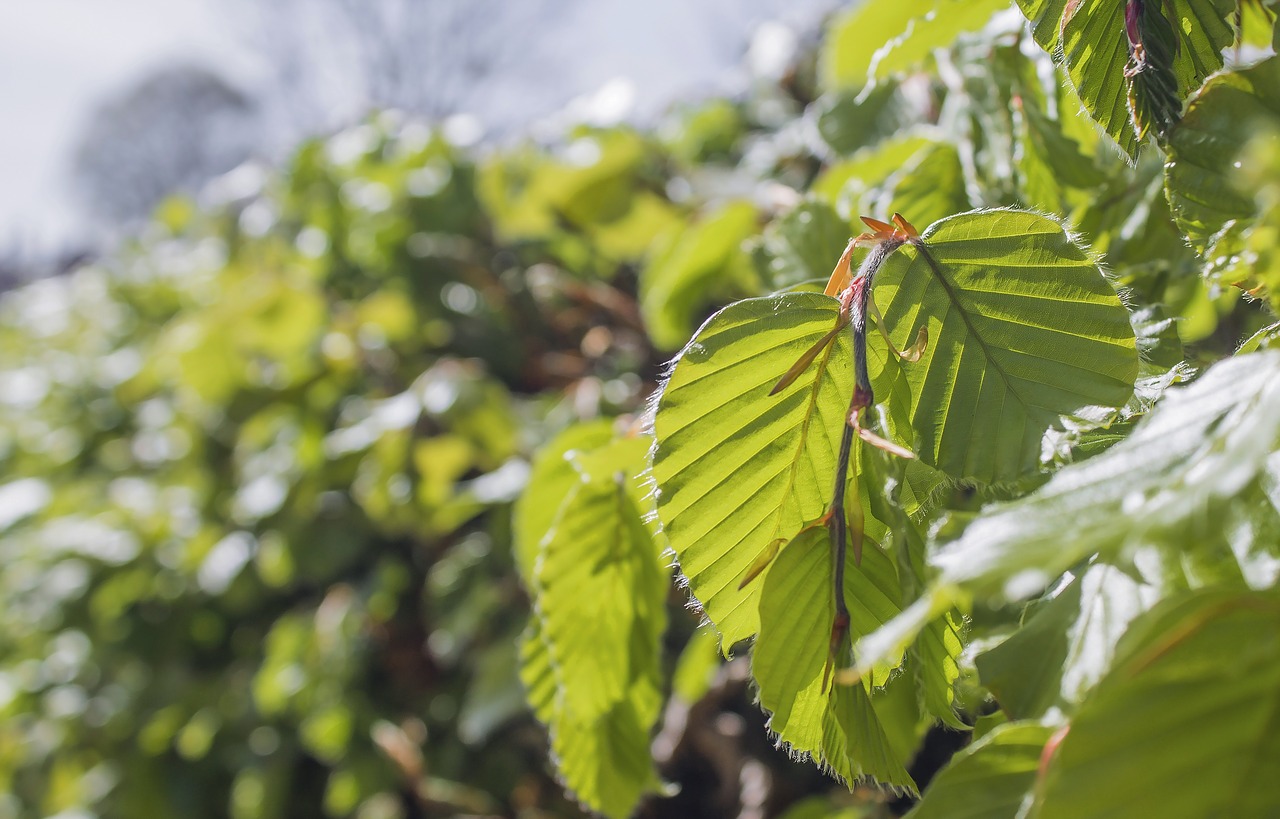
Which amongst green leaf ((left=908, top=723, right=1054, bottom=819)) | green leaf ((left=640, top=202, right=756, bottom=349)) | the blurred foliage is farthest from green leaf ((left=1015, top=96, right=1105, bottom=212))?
green leaf ((left=640, top=202, right=756, bottom=349))

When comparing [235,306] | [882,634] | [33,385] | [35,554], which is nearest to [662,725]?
[882,634]

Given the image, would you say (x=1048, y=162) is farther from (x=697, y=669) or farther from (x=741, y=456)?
(x=697, y=669)

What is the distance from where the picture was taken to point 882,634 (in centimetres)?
25

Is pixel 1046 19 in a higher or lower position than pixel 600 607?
higher

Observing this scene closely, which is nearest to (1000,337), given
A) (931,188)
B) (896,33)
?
(931,188)

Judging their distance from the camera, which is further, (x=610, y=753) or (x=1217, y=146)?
(x=610, y=753)

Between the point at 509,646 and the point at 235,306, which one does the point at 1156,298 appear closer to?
the point at 509,646

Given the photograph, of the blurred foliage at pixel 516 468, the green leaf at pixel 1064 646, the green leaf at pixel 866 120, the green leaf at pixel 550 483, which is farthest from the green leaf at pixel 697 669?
the green leaf at pixel 1064 646

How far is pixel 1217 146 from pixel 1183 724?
23cm

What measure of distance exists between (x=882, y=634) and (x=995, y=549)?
1.6 inches

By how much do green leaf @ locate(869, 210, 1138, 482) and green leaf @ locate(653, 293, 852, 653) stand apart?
31mm

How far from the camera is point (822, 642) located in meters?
0.39

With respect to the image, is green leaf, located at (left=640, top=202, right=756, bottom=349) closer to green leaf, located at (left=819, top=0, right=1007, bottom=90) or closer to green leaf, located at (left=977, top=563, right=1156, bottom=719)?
green leaf, located at (left=819, top=0, right=1007, bottom=90)

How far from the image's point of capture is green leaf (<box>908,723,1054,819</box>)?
0.32 m
